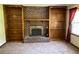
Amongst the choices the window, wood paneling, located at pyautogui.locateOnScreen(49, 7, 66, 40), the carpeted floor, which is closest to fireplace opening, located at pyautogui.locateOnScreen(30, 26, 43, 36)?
wood paneling, located at pyautogui.locateOnScreen(49, 7, 66, 40)

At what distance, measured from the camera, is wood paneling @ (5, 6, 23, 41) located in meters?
6.79

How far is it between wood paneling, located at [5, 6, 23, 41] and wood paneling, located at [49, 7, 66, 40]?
6.47ft

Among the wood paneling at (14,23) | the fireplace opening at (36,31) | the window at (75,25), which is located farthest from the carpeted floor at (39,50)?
the fireplace opening at (36,31)

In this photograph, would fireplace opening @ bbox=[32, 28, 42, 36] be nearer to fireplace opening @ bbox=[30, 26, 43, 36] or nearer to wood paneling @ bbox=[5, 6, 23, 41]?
fireplace opening @ bbox=[30, 26, 43, 36]

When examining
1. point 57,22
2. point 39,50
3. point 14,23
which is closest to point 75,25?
point 57,22

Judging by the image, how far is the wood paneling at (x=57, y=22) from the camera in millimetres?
7000

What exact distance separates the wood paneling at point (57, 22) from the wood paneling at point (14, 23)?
1.97m

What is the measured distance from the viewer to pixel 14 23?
6867 millimetres

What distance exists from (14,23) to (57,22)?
2.76m

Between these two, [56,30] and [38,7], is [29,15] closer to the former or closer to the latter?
[38,7]

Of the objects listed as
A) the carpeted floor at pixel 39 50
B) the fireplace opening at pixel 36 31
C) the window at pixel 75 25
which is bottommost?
the carpeted floor at pixel 39 50

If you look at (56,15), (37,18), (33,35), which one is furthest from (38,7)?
(33,35)

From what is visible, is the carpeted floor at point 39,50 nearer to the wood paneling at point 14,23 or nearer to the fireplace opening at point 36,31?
the wood paneling at point 14,23
